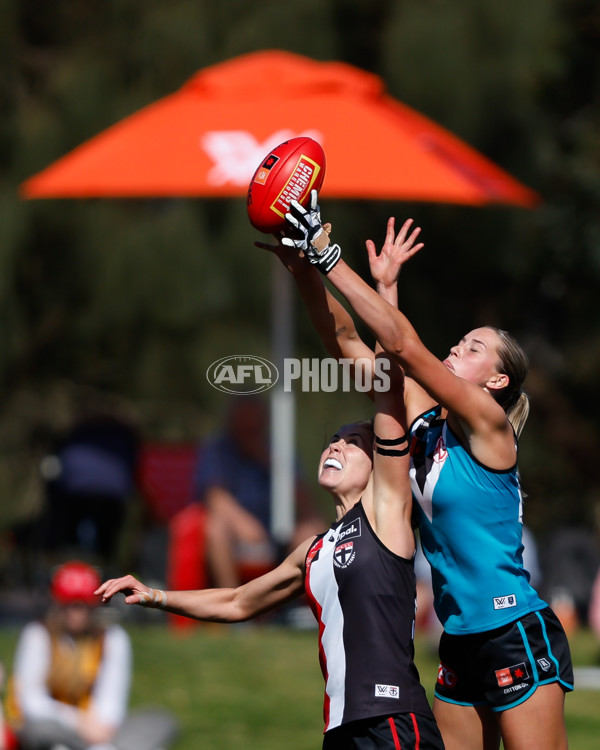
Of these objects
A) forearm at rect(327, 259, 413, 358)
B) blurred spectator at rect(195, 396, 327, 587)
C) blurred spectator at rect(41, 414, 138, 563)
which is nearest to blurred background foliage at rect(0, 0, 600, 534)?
blurred spectator at rect(41, 414, 138, 563)

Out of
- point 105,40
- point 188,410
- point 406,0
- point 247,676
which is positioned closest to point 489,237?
point 406,0

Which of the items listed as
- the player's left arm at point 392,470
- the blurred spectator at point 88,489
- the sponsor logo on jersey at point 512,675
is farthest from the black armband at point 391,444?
the blurred spectator at point 88,489

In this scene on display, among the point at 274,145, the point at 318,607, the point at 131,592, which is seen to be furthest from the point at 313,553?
the point at 274,145

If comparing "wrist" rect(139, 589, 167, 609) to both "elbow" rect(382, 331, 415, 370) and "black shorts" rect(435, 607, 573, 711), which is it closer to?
"black shorts" rect(435, 607, 573, 711)

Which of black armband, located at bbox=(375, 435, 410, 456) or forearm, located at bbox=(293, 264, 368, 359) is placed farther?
forearm, located at bbox=(293, 264, 368, 359)

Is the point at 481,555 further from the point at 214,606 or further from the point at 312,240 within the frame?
the point at 312,240

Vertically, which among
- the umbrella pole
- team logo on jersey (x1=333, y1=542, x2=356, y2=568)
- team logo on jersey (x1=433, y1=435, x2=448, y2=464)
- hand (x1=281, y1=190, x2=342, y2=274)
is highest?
the umbrella pole

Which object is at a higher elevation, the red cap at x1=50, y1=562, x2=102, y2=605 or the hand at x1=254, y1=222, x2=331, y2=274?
the hand at x1=254, y1=222, x2=331, y2=274

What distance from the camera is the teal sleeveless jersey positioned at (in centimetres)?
379

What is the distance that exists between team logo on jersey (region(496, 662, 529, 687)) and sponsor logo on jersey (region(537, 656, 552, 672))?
47 mm

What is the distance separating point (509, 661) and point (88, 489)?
606 centimetres

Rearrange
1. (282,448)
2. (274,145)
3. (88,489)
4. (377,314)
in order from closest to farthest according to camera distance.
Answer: (377,314) < (282,448) < (274,145) < (88,489)

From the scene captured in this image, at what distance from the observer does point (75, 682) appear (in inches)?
261

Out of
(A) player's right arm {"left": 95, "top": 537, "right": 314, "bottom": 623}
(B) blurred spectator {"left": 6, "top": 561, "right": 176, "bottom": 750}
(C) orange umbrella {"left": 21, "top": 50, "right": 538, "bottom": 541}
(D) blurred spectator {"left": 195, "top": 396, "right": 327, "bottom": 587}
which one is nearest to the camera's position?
(A) player's right arm {"left": 95, "top": 537, "right": 314, "bottom": 623}
